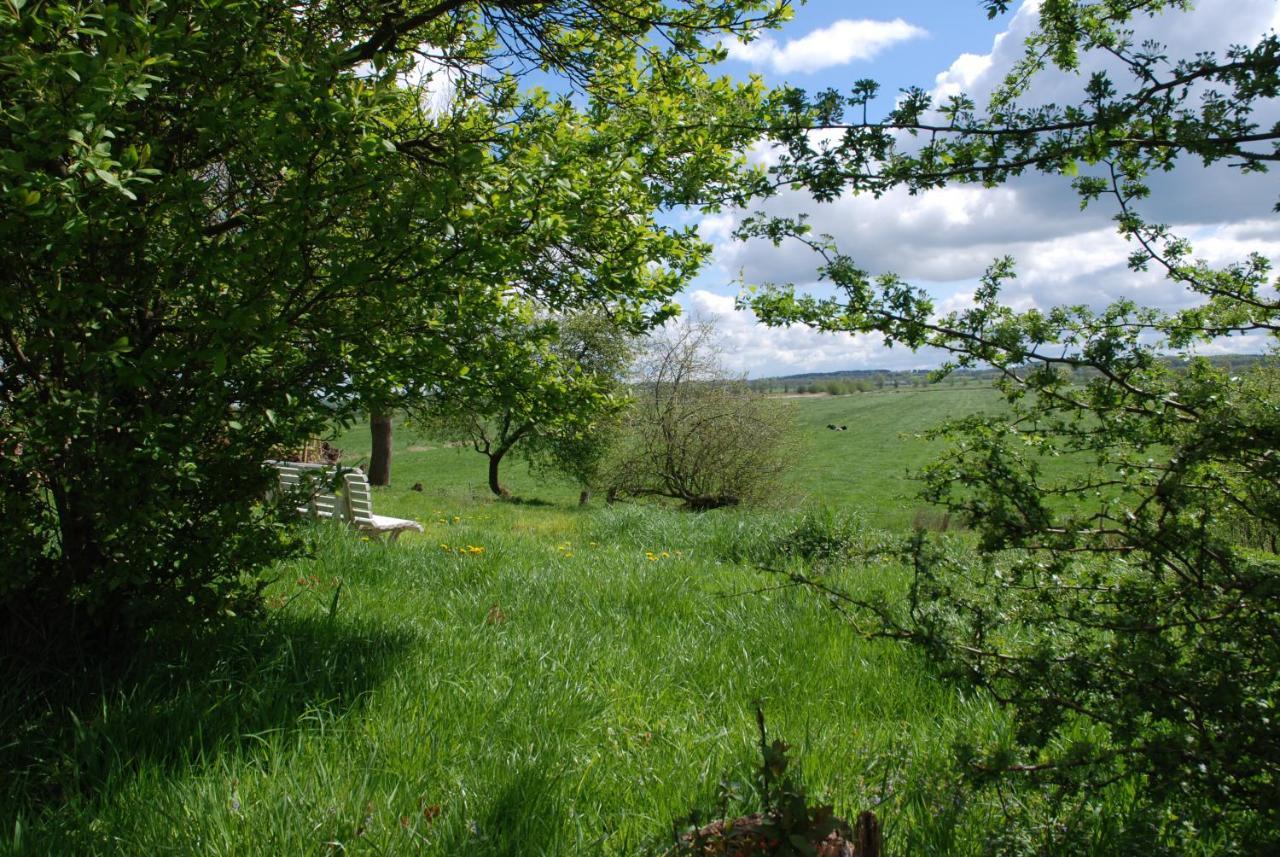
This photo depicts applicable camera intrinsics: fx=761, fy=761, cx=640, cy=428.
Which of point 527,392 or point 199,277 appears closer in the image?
point 199,277

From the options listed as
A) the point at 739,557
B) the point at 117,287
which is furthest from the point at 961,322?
the point at 739,557

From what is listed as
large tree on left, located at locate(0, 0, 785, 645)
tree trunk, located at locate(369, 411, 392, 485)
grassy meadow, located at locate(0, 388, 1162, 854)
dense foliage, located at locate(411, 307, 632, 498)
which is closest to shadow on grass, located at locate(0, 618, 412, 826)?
grassy meadow, located at locate(0, 388, 1162, 854)

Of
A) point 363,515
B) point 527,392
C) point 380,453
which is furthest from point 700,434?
point 527,392

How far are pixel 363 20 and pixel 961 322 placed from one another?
4.16 metres

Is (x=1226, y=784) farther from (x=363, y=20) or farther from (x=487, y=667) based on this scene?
(x=363, y=20)

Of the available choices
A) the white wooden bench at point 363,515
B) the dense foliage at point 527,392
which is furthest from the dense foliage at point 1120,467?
the white wooden bench at point 363,515

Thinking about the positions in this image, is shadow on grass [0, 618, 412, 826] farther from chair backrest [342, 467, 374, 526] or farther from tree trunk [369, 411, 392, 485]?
tree trunk [369, 411, 392, 485]

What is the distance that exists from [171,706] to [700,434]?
18.3m

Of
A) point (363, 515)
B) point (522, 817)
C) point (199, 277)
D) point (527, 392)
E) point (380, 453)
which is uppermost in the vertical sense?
point (199, 277)

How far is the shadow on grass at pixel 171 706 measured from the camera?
265 cm

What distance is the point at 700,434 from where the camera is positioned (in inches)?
826

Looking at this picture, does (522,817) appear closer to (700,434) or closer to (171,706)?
(171,706)

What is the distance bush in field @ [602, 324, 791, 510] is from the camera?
20969mm

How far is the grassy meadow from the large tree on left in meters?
0.52
